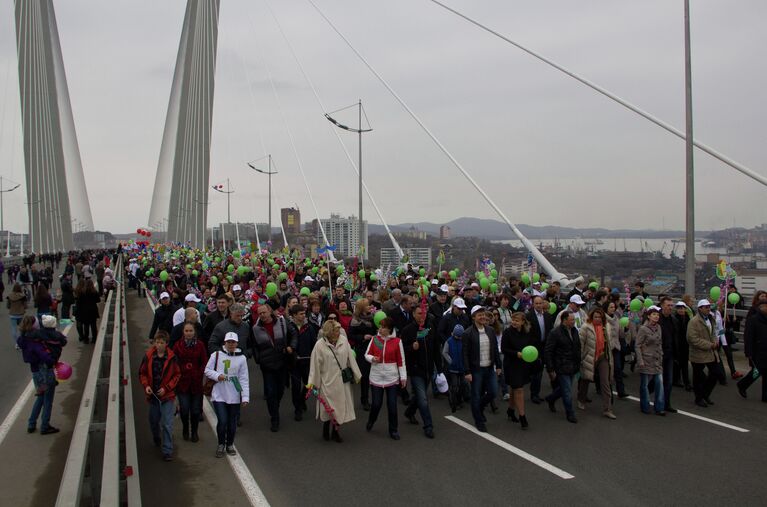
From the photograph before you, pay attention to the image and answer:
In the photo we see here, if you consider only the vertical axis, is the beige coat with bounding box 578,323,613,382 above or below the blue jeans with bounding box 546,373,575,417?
above

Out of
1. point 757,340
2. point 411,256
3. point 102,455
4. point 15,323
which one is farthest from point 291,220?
point 102,455

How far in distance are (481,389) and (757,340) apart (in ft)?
13.1

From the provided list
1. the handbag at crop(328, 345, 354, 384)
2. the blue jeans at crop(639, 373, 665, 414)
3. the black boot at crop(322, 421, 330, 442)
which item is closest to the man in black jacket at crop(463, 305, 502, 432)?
the handbag at crop(328, 345, 354, 384)

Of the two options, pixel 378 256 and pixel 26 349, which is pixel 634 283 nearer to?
pixel 26 349

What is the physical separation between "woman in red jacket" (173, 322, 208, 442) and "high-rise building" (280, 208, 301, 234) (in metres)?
31.2

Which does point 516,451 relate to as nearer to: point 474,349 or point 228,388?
point 474,349

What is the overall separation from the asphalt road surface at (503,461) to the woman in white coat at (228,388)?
0.26 metres

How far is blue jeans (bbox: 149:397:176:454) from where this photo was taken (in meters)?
6.09

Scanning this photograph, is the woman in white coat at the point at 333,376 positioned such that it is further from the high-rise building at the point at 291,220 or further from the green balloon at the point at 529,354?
the high-rise building at the point at 291,220

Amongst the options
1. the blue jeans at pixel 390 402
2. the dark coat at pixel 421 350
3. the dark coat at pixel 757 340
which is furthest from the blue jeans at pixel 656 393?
the blue jeans at pixel 390 402

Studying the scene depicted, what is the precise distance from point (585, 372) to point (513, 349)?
1.17 m

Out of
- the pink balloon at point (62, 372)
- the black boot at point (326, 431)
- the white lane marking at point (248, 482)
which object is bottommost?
Result: the white lane marking at point (248, 482)

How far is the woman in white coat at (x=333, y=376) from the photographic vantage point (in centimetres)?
666

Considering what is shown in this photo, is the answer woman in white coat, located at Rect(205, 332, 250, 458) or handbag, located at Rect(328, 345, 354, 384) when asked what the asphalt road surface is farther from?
handbag, located at Rect(328, 345, 354, 384)
